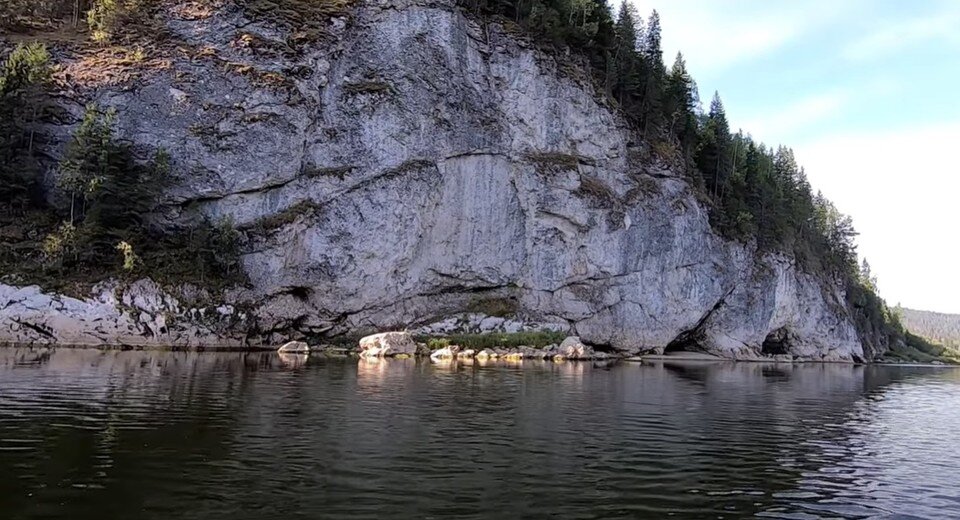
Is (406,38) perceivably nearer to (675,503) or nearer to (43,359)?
(43,359)

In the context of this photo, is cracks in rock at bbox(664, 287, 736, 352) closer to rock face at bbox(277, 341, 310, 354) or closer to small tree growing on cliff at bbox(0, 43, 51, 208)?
rock face at bbox(277, 341, 310, 354)

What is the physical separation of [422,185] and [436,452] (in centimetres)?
5206

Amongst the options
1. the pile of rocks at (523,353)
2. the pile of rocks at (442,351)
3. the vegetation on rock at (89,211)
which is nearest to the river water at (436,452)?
the vegetation on rock at (89,211)

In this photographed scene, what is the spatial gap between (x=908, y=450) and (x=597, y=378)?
76.1 feet

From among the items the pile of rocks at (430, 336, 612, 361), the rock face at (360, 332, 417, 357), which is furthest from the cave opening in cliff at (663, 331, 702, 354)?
the rock face at (360, 332, 417, 357)

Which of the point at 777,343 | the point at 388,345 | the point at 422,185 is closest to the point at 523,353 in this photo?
the point at 388,345

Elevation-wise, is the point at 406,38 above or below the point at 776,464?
above

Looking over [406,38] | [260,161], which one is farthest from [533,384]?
[406,38]

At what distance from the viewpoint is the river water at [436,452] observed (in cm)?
1196

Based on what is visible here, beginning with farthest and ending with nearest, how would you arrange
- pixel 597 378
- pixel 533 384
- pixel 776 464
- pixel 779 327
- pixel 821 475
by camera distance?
pixel 779 327
pixel 597 378
pixel 533 384
pixel 776 464
pixel 821 475

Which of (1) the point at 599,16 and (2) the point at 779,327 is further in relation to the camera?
(2) the point at 779,327

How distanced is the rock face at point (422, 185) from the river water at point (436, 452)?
30.4 meters

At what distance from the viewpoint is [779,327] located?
9300 cm

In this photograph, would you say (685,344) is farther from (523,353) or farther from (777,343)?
(523,353)
